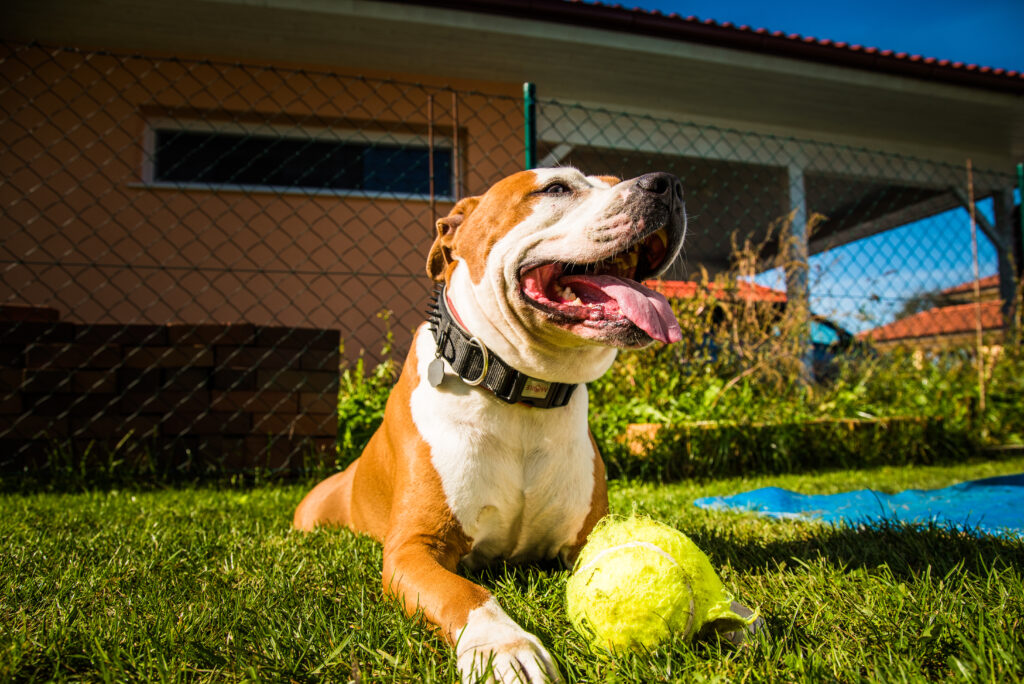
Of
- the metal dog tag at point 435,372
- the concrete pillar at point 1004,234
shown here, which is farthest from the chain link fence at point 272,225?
the metal dog tag at point 435,372

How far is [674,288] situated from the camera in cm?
468

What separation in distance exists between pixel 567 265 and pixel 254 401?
2464mm

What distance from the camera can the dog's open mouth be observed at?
4.97 ft

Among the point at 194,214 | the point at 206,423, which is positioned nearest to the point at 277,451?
the point at 206,423

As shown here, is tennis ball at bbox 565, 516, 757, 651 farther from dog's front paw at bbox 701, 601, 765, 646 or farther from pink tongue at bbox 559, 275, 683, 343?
pink tongue at bbox 559, 275, 683, 343

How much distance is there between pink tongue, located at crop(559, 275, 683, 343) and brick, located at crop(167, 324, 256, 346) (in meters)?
2.47

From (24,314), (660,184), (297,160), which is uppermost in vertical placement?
(297,160)

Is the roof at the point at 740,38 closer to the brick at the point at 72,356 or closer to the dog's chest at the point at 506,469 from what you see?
the brick at the point at 72,356

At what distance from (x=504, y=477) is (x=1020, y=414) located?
5.13 meters

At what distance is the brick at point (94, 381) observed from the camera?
337 cm

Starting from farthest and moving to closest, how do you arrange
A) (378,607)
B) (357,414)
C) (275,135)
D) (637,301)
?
(275,135)
(357,414)
(637,301)
(378,607)

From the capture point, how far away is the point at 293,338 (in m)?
3.58

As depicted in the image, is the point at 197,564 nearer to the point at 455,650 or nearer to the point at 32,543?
the point at 32,543

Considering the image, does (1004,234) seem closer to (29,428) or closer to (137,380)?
(137,380)
